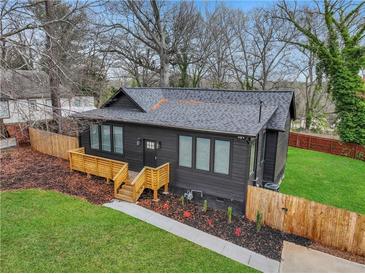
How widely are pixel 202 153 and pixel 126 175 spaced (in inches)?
142

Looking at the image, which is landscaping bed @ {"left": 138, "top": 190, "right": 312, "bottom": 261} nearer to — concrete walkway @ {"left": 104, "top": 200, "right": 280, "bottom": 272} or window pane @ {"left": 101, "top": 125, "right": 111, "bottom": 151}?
concrete walkway @ {"left": 104, "top": 200, "right": 280, "bottom": 272}

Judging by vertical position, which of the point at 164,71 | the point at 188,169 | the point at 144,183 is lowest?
the point at 144,183

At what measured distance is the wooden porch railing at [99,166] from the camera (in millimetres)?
11651

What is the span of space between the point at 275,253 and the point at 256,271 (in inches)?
52.5

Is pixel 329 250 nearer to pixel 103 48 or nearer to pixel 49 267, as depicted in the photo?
pixel 49 267

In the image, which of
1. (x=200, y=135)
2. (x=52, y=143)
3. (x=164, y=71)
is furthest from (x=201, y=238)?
(x=164, y=71)

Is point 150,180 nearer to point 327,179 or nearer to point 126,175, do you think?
point 126,175

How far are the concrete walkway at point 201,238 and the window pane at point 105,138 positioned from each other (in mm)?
3868

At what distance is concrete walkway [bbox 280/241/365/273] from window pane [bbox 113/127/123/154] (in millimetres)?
8572

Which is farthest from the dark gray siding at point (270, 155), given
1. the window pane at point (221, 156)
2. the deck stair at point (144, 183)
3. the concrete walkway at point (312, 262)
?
the deck stair at point (144, 183)

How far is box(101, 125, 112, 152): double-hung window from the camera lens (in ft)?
44.5

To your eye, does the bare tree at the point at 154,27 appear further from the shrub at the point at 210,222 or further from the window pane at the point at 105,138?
the shrub at the point at 210,222

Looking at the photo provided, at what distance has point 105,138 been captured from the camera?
13742 millimetres

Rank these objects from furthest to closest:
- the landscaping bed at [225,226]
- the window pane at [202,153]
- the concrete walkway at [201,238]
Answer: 1. the window pane at [202,153]
2. the landscaping bed at [225,226]
3. the concrete walkway at [201,238]
